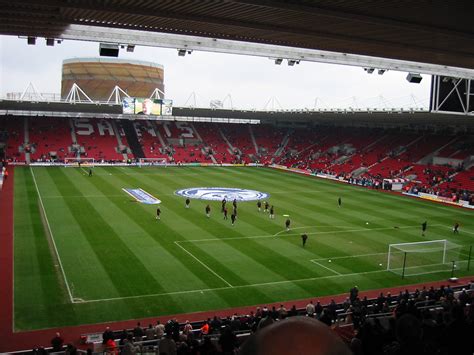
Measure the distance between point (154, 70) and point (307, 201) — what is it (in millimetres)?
63013

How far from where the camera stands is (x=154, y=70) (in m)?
99.1

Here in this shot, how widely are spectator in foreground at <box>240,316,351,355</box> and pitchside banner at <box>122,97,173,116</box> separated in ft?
228

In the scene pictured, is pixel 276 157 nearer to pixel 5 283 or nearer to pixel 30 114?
pixel 30 114

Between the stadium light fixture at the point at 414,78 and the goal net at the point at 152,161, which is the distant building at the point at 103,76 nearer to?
the goal net at the point at 152,161

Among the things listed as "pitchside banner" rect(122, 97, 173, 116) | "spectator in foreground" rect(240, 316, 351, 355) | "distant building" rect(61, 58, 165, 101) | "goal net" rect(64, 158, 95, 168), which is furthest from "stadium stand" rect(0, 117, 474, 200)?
"spectator in foreground" rect(240, 316, 351, 355)

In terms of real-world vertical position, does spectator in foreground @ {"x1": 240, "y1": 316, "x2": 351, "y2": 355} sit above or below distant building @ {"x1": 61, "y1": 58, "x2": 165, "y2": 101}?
below

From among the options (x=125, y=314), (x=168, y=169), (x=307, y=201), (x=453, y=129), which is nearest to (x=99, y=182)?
(x=168, y=169)

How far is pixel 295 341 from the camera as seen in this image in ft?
5.62

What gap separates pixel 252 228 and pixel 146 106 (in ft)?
140

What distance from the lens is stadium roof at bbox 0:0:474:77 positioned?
11.2m

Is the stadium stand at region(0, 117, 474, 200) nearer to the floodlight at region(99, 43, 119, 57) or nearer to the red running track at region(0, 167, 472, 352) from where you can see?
the red running track at region(0, 167, 472, 352)

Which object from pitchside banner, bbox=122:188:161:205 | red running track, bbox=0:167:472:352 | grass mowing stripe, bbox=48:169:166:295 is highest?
pitchside banner, bbox=122:188:161:205

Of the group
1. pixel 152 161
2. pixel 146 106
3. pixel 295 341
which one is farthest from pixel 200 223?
pixel 152 161

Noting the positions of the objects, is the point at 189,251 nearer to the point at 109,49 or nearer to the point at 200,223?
the point at 200,223
